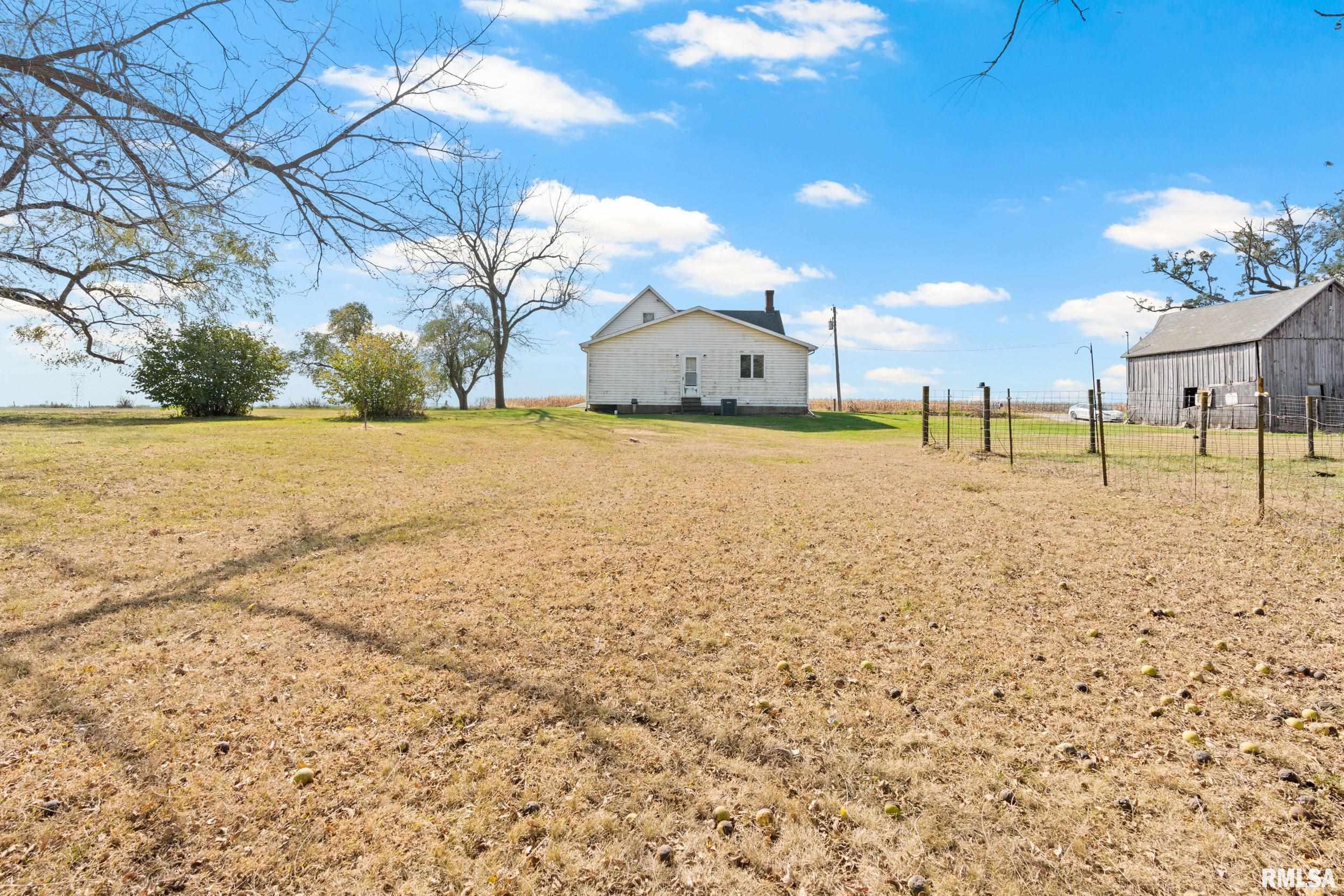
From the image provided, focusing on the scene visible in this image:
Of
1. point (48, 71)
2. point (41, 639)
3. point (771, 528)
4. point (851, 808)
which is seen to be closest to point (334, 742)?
point (851, 808)

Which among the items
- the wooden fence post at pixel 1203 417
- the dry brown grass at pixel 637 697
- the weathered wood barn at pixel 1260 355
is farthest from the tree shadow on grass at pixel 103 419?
the weathered wood barn at pixel 1260 355

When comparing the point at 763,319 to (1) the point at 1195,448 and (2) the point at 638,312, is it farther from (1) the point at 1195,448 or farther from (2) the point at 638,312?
(1) the point at 1195,448

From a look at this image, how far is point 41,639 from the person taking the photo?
16.3 ft

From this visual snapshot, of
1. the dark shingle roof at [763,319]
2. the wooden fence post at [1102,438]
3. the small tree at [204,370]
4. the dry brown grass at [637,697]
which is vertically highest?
the dark shingle roof at [763,319]

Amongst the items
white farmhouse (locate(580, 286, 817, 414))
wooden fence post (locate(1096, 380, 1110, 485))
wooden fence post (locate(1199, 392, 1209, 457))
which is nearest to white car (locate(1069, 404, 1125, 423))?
white farmhouse (locate(580, 286, 817, 414))

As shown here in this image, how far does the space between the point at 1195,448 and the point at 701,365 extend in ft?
71.6

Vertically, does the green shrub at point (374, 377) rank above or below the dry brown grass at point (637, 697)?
above

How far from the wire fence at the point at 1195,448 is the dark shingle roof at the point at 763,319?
1059 cm

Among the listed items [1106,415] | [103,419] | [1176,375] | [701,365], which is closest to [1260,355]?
[1176,375]

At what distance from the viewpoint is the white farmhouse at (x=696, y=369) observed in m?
31.4

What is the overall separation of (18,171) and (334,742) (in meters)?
8.04

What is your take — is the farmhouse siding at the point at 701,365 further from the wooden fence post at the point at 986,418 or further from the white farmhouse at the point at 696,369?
the wooden fence post at the point at 986,418

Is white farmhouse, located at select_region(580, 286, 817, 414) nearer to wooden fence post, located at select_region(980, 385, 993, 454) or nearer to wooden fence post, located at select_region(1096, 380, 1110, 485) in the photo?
wooden fence post, located at select_region(980, 385, 993, 454)

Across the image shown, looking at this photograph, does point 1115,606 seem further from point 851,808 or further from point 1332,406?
point 1332,406
